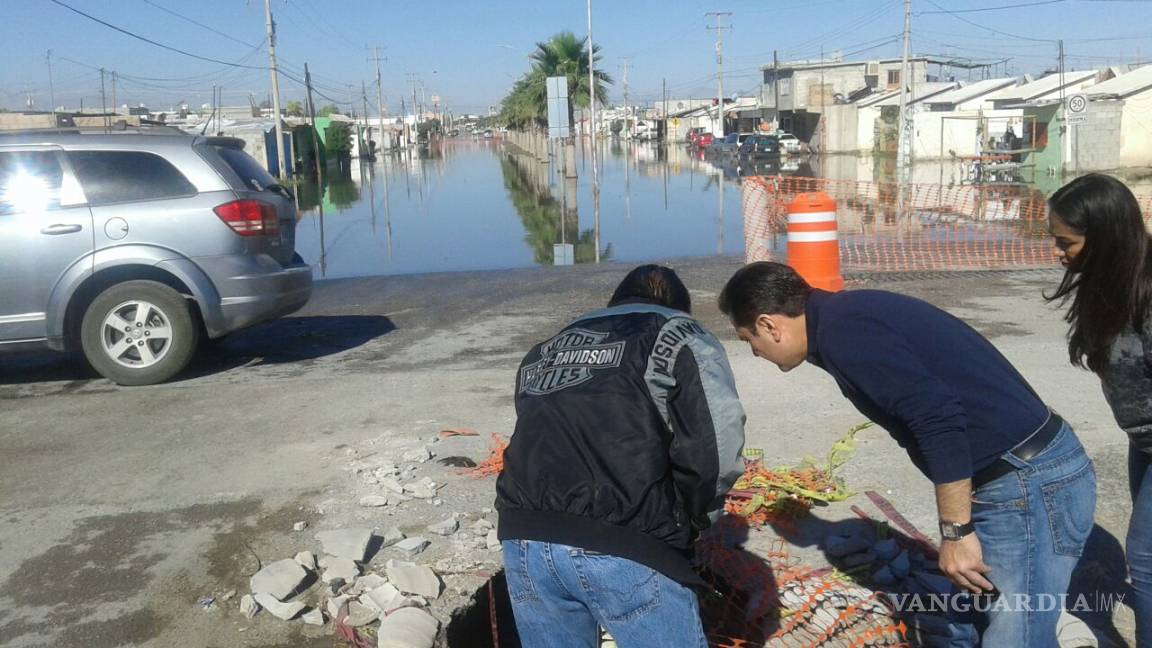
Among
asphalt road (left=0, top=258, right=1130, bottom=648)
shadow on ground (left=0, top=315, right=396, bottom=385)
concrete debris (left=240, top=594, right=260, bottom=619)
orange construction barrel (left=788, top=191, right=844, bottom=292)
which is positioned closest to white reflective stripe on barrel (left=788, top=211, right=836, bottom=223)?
orange construction barrel (left=788, top=191, right=844, bottom=292)

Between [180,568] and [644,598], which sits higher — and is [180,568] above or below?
below

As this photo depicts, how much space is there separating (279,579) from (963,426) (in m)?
2.83

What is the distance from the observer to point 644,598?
2479 mm

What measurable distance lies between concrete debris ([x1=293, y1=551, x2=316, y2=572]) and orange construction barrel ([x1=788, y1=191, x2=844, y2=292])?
6.47m

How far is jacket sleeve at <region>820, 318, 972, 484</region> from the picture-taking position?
8.48 feet

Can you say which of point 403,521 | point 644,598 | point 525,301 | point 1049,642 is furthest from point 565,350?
point 525,301

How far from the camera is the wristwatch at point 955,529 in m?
2.69

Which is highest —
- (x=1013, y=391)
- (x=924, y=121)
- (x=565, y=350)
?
(x=924, y=121)

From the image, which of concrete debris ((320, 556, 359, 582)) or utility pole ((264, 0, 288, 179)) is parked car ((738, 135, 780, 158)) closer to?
utility pole ((264, 0, 288, 179))

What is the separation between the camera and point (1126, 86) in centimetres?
4000

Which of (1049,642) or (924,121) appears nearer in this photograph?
(1049,642)

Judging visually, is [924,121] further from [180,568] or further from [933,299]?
[180,568]

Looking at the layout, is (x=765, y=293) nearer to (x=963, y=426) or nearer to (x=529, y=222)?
(x=963, y=426)

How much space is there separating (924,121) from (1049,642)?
55080 millimetres
